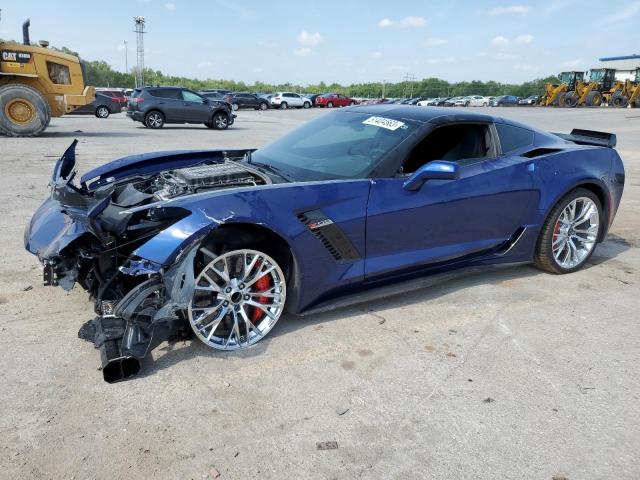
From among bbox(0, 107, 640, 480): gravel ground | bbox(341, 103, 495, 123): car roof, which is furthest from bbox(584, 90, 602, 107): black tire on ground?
bbox(0, 107, 640, 480): gravel ground

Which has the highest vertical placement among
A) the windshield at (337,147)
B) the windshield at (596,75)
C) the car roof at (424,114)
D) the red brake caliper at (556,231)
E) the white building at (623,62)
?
the white building at (623,62)

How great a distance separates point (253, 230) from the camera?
2996 mm

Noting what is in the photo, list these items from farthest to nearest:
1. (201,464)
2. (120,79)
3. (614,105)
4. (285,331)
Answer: (120,79)
(614,105)
(285,331)
(201,464)

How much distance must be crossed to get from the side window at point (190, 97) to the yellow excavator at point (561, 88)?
32197 millimetres

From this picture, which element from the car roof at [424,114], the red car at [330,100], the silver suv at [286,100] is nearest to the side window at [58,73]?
the car roof at [424,114]

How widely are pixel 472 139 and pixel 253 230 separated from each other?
2.05 meters

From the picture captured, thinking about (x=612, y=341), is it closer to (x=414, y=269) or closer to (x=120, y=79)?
(x=414, y=269)

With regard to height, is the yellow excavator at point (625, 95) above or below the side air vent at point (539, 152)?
above

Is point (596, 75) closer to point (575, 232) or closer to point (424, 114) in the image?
point (575, 232)

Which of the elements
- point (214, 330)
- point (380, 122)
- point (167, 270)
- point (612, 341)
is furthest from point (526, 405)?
point (380, 122)

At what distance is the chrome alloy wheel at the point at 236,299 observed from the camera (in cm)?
291

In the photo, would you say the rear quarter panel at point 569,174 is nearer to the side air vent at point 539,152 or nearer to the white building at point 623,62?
the side air vent at point 539,152

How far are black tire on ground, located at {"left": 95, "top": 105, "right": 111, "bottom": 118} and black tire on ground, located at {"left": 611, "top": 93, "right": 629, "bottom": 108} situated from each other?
35.3 m

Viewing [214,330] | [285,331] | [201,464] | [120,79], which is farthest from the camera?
[120,79]
